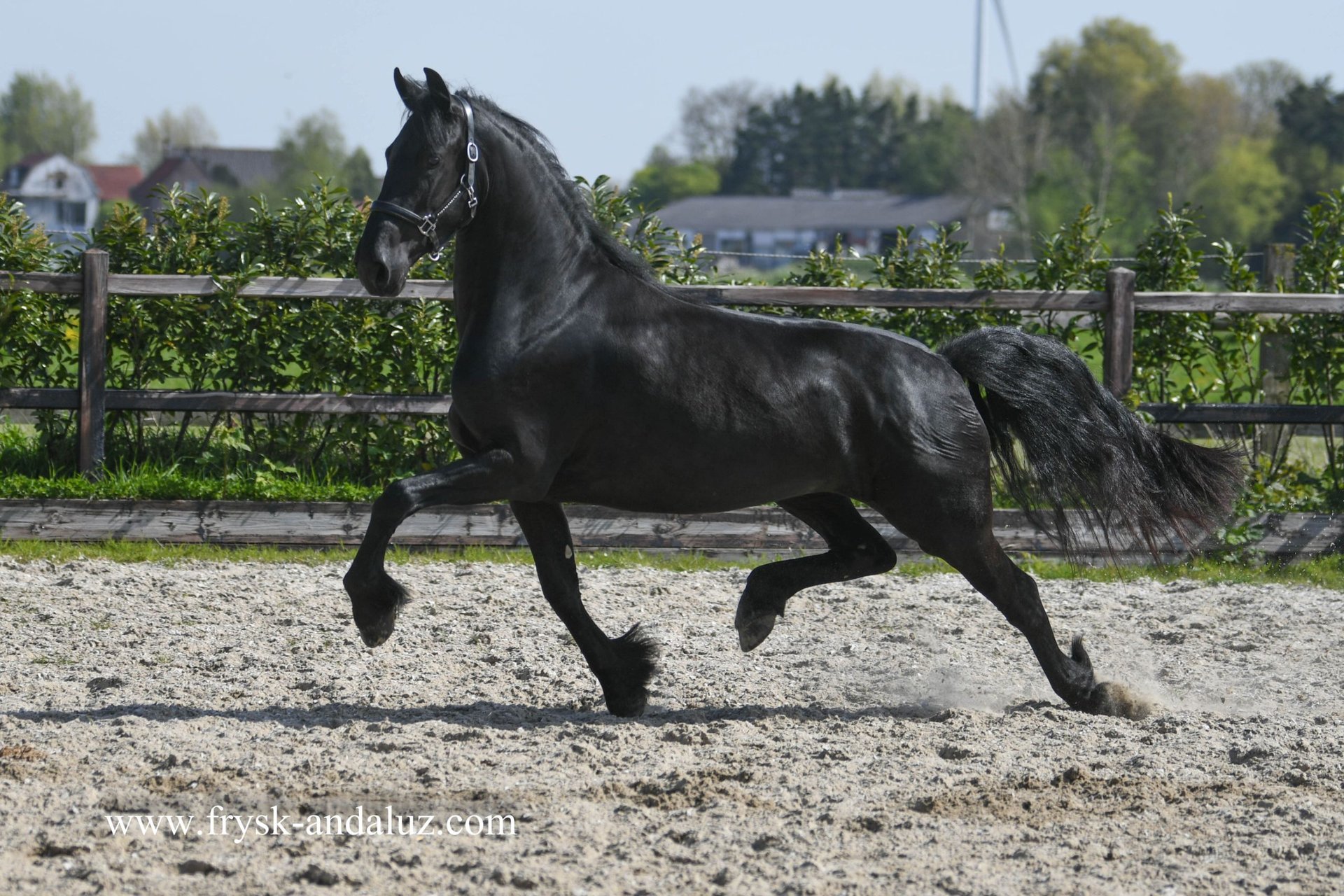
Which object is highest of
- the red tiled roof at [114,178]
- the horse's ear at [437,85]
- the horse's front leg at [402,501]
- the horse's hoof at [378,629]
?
the red tiled roof at [114,178]

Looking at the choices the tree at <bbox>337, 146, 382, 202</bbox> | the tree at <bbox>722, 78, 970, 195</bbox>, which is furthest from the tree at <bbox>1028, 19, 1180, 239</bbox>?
the tree at <bbox>337, 146, 382, 202</bbox>

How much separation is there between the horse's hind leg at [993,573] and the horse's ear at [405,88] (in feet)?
6.71

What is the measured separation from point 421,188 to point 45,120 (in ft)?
463

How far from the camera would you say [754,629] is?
5070 millimetres

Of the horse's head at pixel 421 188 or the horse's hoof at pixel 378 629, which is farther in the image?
the horse's hoof at pixel 378 629

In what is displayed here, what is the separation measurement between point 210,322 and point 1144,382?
18.0ft

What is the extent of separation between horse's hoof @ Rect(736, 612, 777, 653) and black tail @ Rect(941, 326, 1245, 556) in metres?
1.03

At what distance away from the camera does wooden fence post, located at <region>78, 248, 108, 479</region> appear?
7668 millimetres

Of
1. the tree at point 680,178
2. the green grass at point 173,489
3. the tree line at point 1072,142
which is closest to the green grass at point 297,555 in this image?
the green grass at point 173,489

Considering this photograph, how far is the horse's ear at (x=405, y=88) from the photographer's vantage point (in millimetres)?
4316

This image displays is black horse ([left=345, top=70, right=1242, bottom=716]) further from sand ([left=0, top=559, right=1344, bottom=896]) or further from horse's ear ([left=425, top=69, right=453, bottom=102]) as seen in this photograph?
sand ([left=0, top=559, right=1344, bottom=896])

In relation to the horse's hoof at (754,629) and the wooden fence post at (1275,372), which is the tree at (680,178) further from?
the horse's hoof at (754,629)

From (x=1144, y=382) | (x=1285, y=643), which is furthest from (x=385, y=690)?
(x=1144, y=382)

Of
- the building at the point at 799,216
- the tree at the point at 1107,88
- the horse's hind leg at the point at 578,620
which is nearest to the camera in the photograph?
the horse's hind leg at the point at 578,620
